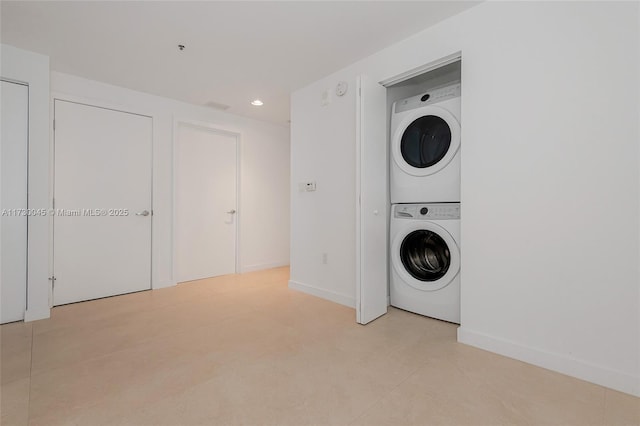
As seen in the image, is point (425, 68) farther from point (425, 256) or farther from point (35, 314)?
point (35, 314)

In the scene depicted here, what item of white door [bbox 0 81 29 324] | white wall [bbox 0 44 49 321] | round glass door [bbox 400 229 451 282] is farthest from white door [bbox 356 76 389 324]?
white door [bbox 0 81 29 324]

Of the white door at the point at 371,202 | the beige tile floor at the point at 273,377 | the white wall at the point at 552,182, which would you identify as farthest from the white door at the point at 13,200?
the white wall at the point at 552,182

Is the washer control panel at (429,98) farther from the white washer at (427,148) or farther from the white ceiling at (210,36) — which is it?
the white ceiling at (210,36)

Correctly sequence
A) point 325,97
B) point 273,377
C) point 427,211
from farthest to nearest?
point 325,97 → point 427,211 → point 273,377

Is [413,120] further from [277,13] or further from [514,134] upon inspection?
[277,13]

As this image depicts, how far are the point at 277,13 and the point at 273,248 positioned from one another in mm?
3251

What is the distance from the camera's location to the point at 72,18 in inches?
82.2

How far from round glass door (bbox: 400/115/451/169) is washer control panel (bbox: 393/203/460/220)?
1.09 feet

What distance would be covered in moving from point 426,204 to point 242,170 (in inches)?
105

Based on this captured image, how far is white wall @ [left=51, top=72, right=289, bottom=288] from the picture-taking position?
319 cm

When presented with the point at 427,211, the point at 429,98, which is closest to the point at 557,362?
the point at 427,211

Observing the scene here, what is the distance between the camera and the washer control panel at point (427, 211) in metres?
2.31

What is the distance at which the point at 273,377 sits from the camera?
1.61 meters

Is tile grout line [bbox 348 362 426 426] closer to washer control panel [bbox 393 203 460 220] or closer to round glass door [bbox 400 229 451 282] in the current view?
round glass door [bbox 400 229 451 282]
